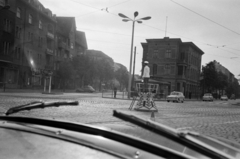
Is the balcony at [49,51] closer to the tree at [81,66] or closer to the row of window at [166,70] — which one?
the tree at [81,66]

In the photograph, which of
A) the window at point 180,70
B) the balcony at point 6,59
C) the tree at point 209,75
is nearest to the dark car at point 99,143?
the balcony at point 6,59

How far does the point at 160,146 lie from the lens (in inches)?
42.0

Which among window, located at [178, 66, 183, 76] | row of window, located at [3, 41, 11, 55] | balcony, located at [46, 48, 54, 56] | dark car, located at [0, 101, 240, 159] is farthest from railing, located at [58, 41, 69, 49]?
dark car, located at [0, 101, 240, 159]

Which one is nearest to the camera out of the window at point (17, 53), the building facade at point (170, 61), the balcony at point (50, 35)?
the window at point (17, 53)

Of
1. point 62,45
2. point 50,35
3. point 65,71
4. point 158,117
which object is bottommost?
point 158,117

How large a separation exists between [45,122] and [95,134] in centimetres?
38

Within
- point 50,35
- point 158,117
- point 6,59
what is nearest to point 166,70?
point 50,35

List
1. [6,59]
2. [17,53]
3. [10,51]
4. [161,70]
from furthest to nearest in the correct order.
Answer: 1. [161,70]
2. [17,53]
3. [10,51]
4. [6,59]

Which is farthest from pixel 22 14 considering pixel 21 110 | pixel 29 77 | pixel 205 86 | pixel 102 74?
pixel 205 86

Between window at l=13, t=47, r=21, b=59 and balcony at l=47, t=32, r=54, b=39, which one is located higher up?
balcony at l=47, t=32, r=54, b=39

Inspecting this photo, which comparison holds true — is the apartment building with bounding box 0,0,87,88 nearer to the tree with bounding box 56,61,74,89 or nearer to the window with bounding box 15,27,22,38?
the window with bounding box 15,27,22,38

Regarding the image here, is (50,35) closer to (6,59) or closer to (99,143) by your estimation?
(6,59)

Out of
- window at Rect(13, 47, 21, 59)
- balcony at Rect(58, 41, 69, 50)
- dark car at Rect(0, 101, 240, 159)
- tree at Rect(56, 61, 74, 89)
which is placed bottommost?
dark car at Rect(0, 101, 240, 159)

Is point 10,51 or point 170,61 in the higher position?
point 170,61
